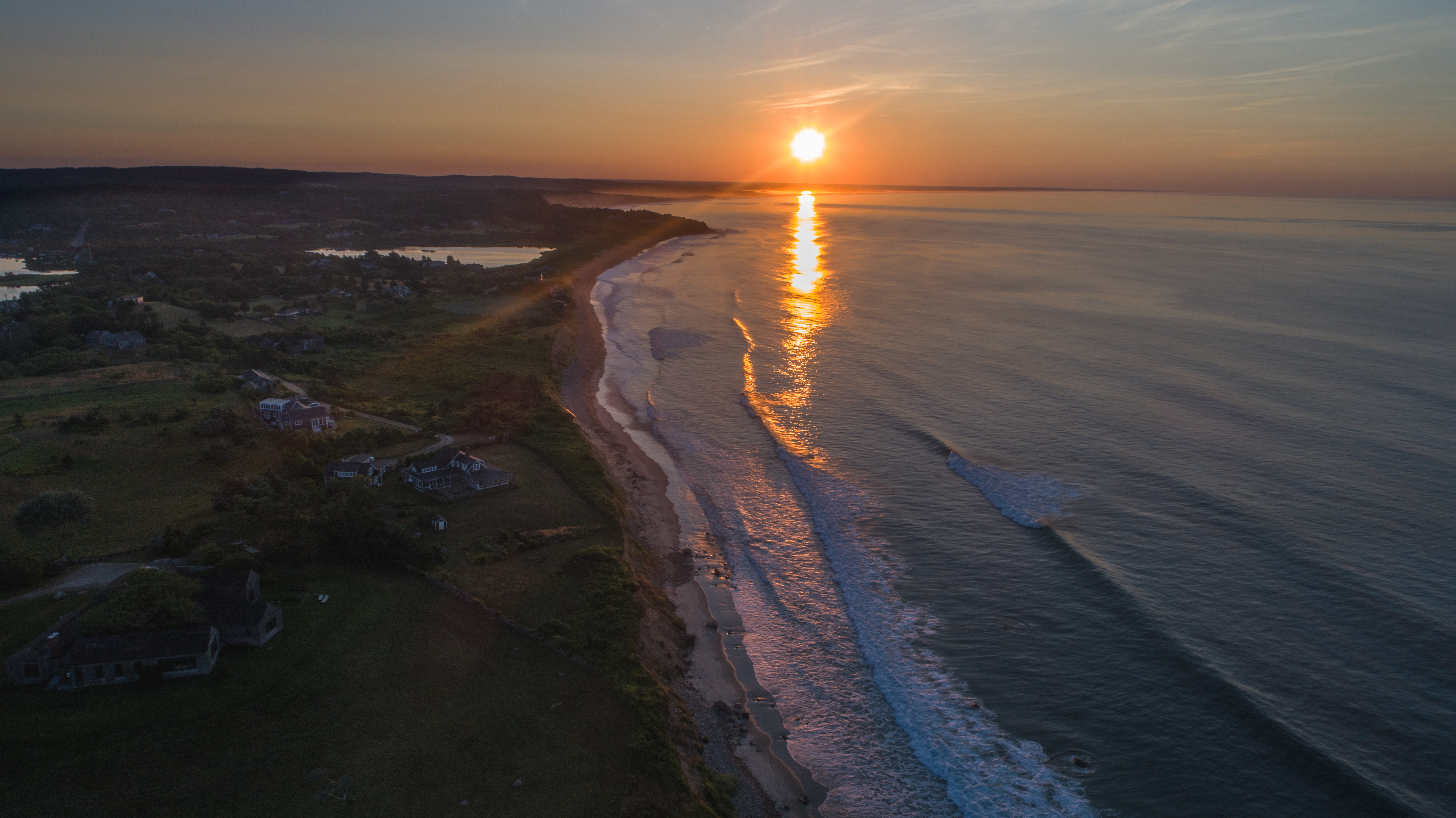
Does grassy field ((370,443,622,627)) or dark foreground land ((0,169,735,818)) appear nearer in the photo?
dark foreground land ((0,169,735,818))

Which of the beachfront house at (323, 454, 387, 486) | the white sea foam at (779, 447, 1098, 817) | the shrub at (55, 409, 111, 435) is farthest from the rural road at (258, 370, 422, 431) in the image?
the white sea foam at (779, 447, 1098, 817)

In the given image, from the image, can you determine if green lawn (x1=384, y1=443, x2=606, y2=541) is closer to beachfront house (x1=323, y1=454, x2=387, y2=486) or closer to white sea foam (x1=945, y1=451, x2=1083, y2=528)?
beachfront house (x1=323, y1=454, x2=387, y2=486)

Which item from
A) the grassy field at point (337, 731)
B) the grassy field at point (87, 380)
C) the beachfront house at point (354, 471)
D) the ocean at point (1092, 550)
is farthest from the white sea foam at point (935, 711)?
the grassy field at point (87, 380)

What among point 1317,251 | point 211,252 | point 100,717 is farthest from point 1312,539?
point 211,252

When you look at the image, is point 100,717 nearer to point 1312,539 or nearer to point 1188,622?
point 1188,622

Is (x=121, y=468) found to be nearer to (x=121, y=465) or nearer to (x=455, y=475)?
(x=121, y=465)

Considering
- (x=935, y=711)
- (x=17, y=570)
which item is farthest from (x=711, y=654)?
(x=17, y=570)

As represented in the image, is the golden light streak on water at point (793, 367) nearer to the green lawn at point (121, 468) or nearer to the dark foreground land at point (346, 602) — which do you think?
the dark foreground land at point (346, 602)
